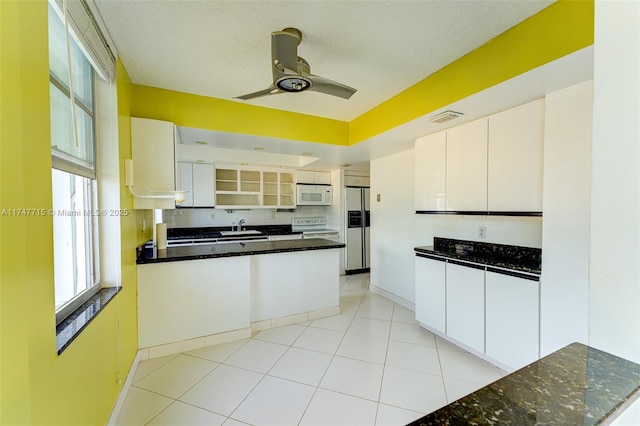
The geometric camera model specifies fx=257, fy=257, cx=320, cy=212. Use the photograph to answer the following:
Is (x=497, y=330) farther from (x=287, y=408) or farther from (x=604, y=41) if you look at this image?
(x=604, y=41)

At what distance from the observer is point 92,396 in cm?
130

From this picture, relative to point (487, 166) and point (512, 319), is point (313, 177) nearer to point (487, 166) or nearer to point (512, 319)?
point (487, 166)

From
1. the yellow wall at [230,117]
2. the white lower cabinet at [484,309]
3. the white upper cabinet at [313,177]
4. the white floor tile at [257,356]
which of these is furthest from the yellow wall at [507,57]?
the white upper cabinet at [313,177]

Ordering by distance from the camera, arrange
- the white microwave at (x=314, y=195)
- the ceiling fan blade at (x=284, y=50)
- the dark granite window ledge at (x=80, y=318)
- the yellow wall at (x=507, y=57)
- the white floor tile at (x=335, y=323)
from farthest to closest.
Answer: the white microwave at (x=314, y=195)
the white floor tile at (x=335, y=323)
the ceiling fan blade at (x=284, y=50)
the yellow wall at (x=507, y=57)
the dark granite window ledge at (x=80, y=318)

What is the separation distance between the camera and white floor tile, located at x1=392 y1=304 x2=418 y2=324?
3092 mm

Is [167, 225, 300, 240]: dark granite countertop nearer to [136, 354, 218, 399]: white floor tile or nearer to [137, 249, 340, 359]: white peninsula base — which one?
[137, 249, 340, 359]: white peninsula base

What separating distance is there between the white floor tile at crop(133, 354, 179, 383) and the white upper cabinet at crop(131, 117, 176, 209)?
4.41ft

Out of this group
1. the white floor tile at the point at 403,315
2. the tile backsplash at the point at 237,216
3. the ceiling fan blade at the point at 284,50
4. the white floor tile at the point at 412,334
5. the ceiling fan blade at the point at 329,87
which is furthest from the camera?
the tile backsplash at the point at 237,216

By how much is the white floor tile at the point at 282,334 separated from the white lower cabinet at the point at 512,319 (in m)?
1.77

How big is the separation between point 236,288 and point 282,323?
2.34 ft

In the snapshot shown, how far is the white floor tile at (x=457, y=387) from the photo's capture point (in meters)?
1.81

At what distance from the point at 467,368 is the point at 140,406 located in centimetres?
246

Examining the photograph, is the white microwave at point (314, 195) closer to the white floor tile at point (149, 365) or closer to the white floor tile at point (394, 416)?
the white floor tile at point (149, 365)

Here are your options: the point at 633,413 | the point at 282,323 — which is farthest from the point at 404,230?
the point at 633,413
